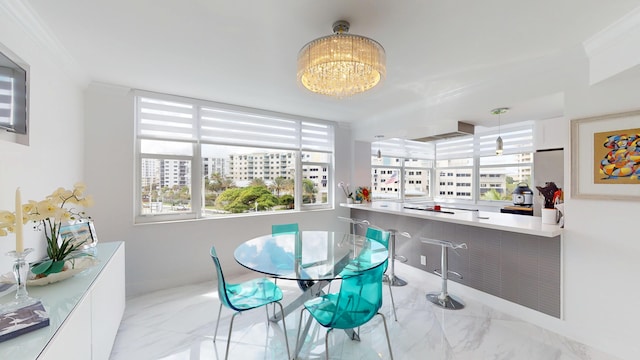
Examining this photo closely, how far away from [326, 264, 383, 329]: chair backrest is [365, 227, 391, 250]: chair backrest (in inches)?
34.6

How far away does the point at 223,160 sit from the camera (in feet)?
12.2

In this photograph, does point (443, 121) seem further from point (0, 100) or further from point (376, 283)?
point (0, 100)

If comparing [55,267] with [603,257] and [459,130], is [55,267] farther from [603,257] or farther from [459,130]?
[459,130]

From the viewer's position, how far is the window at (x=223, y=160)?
10.6 feet

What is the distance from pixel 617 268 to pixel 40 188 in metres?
4.40

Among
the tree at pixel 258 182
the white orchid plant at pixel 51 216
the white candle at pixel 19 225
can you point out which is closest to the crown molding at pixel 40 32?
the white orchid plant at pixel 51 216

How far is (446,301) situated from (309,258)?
1.75m

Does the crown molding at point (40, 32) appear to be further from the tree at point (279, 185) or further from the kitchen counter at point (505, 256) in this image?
the kitchen counter at point (505, 256)

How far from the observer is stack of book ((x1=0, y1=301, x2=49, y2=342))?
0.98 m

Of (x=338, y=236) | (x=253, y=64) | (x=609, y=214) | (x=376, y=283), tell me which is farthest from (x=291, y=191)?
(x=609, y=214)

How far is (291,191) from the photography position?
4.37 meters

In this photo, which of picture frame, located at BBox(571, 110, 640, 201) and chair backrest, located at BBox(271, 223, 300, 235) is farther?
chair backrest, located at BBox(271, 223, 300, 235)

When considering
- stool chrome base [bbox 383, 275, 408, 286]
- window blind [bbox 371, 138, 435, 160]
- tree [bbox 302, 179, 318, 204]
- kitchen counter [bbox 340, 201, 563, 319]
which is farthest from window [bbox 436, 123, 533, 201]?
tree [bbox 302, 179, 318, 204]

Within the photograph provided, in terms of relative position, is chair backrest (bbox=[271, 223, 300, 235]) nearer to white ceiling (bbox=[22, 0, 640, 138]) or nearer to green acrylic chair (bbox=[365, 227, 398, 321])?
green acrylic chair (bbox=[365, 227, 398, 321])
